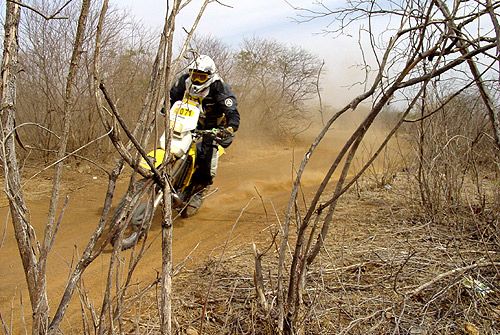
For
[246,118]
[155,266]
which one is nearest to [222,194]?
[155,266]

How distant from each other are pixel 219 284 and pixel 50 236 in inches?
80.7

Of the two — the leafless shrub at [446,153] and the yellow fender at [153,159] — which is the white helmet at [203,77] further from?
the leafless shrub at [446,153]

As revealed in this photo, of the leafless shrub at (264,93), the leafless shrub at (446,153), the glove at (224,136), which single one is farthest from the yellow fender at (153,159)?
the leafless shrub at (264,93)

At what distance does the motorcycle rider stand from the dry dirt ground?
0.57m

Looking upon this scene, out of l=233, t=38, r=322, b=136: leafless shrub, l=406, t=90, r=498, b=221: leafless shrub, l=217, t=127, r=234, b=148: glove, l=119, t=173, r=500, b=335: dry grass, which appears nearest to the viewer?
l=119, t=173, r=500, b=335: dry grass

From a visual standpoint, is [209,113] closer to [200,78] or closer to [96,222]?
[200,78]

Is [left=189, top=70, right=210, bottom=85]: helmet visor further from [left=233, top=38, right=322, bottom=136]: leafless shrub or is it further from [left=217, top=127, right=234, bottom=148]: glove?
[left=233, top=38, right=322, bottom=136]: leafless shrub

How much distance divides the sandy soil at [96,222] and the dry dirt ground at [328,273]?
0.06 feet

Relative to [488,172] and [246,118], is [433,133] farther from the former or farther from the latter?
[246,118]

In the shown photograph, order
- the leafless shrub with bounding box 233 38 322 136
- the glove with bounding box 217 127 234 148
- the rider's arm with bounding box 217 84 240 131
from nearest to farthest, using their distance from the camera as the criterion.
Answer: the glove with bounding box 217 127 234 148 → the rider's arm with bounding box 217 84 240 131 → the leafless shrub with bounding box 233 38 322 136

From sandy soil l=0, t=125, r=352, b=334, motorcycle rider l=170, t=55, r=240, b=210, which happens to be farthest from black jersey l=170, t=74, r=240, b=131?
sandy soil l=0, t=125, r=352, b=334

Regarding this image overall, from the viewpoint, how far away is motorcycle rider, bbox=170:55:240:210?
5.13 metres

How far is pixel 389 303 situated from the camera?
9.22 feet

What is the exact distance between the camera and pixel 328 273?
3266 mm
